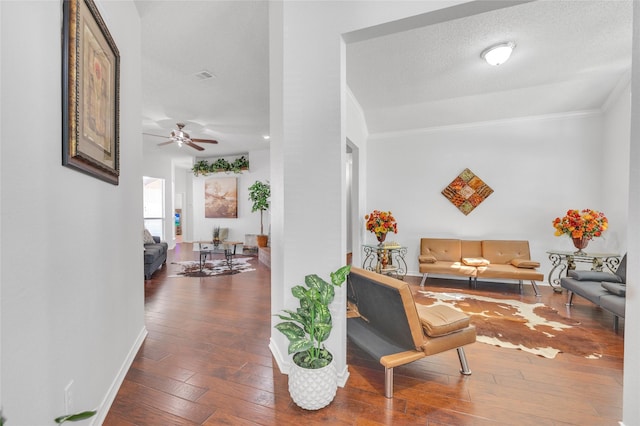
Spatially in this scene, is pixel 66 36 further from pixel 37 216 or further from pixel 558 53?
pixel 558 53

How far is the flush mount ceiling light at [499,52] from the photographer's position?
2979 millimetres

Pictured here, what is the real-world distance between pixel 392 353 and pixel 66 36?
262cm

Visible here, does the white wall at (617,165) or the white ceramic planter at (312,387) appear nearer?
the white ceramic planter at (312,387)

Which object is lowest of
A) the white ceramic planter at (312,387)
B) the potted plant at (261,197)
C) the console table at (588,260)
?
the white ceramic planter at (312,387)

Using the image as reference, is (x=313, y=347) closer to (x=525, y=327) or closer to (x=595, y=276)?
(x=525, y=327)

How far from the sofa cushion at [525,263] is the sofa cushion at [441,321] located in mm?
2913

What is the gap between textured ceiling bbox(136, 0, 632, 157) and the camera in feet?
8.71

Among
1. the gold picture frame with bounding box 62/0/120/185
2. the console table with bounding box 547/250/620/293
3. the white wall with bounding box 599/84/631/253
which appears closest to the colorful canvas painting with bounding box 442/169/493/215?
the console table with bounding box 547/250/620/293

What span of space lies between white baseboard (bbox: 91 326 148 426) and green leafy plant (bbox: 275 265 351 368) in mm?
1122

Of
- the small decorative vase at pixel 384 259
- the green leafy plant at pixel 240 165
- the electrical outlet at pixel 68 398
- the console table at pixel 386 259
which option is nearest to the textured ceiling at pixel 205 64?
the green leafy plant at pixel 240 165

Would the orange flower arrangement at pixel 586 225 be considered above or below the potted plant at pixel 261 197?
below

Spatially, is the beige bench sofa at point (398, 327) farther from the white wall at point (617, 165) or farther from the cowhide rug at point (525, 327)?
the white wall at point (617, 165)

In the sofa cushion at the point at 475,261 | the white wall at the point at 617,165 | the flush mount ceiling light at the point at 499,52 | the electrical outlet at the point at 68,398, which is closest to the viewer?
the electrical outlet at the point at 68,398

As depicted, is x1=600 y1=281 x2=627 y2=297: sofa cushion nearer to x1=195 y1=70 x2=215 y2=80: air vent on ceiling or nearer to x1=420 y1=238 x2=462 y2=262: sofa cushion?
x1=420 y1=238 x2=462 y2=262: sofa cushion
